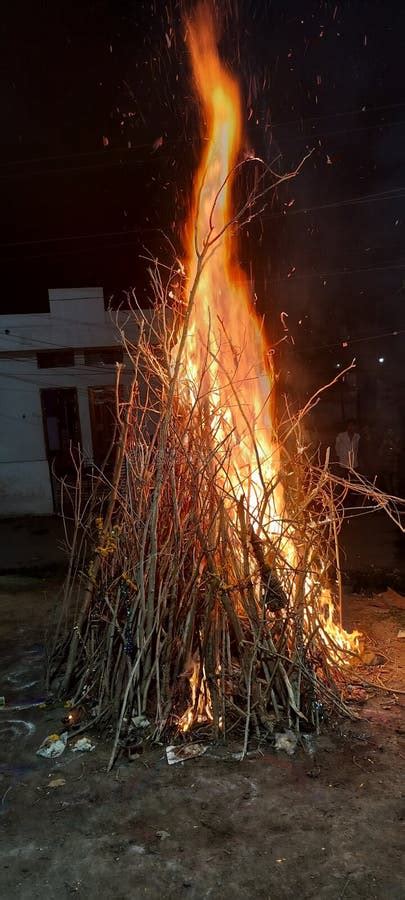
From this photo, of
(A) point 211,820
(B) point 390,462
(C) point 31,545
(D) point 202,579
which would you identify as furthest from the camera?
(B) point 390,462

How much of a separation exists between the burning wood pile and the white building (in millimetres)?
9618

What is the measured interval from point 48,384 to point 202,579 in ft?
36.1

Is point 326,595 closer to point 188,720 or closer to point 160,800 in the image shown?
point 188,720

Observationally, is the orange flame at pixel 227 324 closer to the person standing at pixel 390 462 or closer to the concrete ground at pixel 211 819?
the concrete ground at pixel 211 819

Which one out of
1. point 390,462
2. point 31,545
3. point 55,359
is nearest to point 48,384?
point 55,359

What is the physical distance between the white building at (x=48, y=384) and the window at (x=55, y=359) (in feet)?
0.08

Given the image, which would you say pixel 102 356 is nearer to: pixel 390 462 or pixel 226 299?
pixel 390 462

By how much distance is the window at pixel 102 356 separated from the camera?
14.3m

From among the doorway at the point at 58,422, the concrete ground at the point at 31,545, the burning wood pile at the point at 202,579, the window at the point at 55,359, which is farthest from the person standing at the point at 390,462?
the burning wood pile at the point at 202,579

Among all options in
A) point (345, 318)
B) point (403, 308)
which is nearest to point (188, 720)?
point (403, 308)

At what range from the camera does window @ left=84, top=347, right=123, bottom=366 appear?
46.9 feet

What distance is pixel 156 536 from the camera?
409 centimetres

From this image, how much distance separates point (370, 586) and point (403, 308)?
1847 centimetres

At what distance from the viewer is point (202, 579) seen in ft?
13.3
